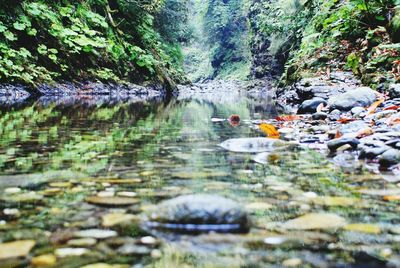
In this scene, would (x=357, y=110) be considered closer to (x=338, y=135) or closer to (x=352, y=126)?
(x=352, y=126)

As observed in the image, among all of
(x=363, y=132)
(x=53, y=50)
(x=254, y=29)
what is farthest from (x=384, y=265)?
(x=254, y=29)

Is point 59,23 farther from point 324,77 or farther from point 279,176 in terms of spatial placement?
point 279,176

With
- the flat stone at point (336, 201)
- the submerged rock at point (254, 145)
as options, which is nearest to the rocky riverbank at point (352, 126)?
the submerged rock at point (254, 145)

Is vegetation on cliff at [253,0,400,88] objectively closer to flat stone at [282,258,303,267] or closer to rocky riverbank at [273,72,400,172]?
rocky riverbank at [273,72,400,172]

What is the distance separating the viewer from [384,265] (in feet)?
4.46

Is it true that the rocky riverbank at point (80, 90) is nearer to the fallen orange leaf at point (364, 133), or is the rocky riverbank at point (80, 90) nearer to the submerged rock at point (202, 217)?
the fallen orange leaf at point (364, 133)

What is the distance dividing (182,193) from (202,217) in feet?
1.80

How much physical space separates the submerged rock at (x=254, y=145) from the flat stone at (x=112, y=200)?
1.61m

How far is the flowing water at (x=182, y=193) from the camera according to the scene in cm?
147

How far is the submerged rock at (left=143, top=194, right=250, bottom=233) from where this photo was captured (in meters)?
1.70

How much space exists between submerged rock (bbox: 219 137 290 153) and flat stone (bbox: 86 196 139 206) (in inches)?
63.3

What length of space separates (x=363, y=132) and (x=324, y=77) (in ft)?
23.4

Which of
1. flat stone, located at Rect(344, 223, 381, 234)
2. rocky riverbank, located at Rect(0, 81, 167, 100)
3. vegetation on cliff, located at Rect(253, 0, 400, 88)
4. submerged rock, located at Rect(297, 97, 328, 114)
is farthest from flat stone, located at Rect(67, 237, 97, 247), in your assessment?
rocky riverbank, located at Rect(0, 81, 167, 100)

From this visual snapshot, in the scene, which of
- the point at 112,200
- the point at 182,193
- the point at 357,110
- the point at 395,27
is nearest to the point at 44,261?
the point at 112,200
